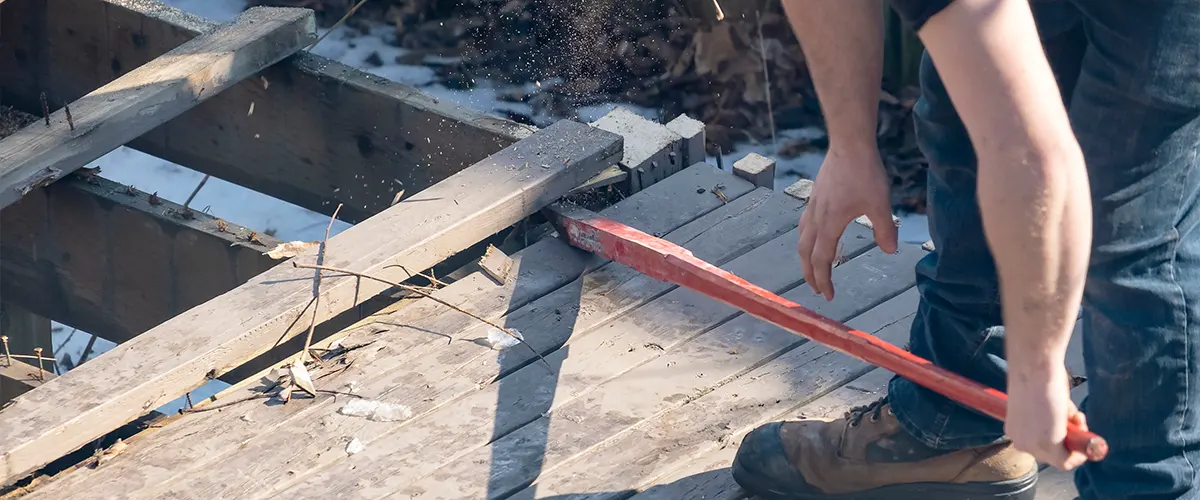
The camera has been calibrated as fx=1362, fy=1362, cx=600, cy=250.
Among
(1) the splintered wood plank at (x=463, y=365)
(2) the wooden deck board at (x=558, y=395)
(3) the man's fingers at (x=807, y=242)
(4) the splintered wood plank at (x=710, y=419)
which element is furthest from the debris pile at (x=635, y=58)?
(3) the man's fingers at (x=807, y=242)

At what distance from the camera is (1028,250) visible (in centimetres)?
147

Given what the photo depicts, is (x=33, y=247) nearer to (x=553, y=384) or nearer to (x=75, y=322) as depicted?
(x=75, y=322)

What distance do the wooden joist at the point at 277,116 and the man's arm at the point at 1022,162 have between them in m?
1.87

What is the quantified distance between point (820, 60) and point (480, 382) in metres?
1.16

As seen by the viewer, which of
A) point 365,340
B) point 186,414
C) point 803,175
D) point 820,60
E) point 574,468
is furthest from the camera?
point 803,175

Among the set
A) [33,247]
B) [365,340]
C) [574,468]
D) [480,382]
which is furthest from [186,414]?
[33,247]

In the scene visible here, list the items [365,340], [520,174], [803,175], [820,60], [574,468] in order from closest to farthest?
[820,60]
[574,468]
[365,340]
[520,174]
[803,175]

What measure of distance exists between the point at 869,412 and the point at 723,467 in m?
0.29

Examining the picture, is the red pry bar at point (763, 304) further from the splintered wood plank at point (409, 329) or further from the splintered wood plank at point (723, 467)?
the splintered wood plank at point (723, 467)

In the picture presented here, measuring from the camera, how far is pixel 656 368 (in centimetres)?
272

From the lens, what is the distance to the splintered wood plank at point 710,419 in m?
2.46

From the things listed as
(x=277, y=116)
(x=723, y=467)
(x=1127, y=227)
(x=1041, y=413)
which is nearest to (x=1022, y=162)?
(x=1041, y=413)

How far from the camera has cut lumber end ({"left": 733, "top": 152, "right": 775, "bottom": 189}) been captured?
3.31 meters

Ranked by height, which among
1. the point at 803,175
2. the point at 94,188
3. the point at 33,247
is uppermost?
the point at 94,188
